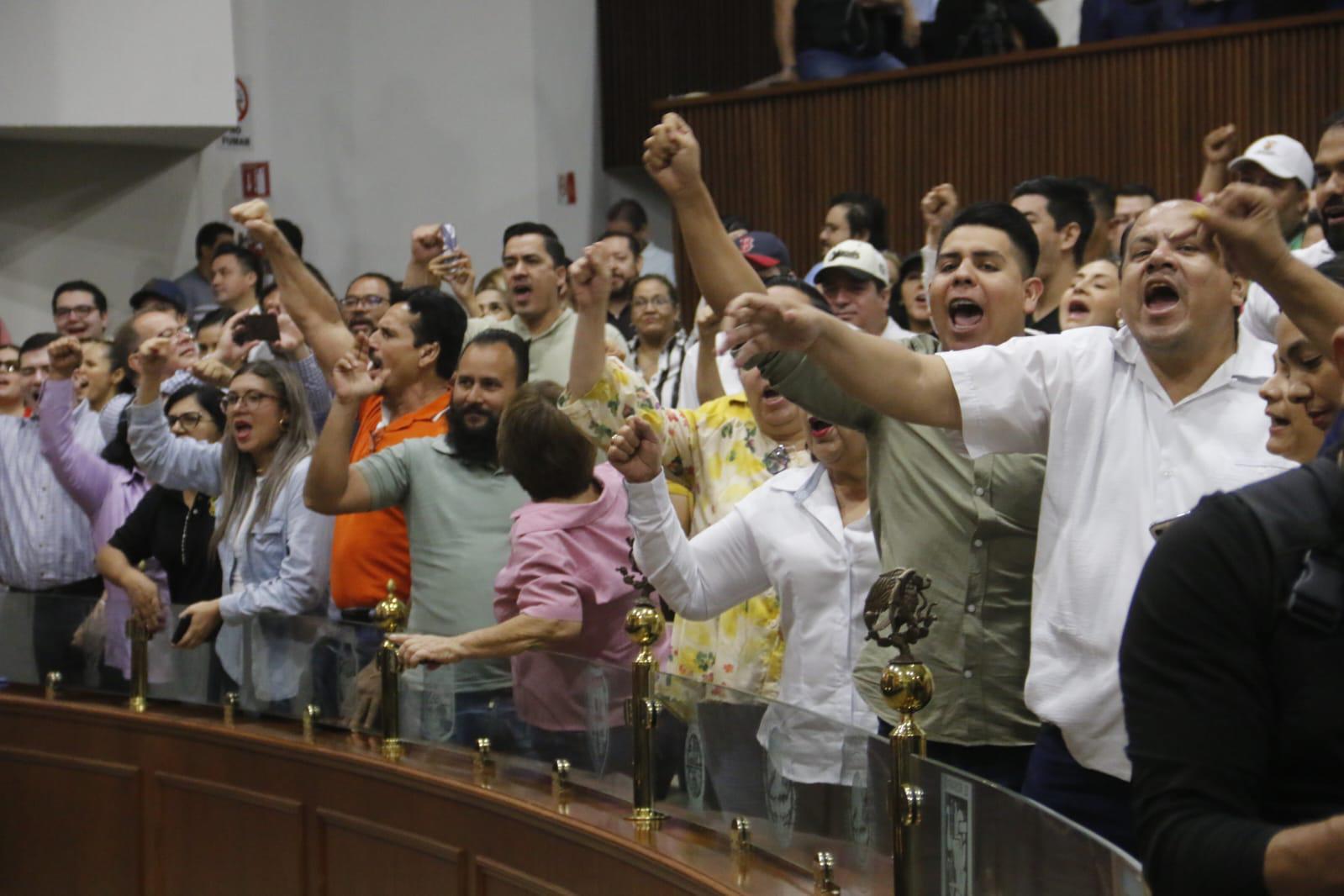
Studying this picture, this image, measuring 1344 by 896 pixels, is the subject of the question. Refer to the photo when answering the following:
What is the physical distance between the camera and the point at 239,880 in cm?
364

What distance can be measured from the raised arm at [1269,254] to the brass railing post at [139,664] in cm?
296

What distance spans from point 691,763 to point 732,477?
0.99 metres

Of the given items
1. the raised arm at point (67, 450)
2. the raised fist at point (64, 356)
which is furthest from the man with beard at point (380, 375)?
the raised arm at point (67, 450)

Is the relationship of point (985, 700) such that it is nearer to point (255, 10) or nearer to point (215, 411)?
point (215, 411)

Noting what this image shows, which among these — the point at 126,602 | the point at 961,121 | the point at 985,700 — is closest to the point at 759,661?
the point at 985,700

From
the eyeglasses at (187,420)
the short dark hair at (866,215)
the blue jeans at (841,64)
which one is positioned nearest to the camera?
the eyeglasses at (187,420)

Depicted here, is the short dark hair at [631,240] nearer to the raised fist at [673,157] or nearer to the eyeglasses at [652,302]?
the eyeglasses at [652,302]

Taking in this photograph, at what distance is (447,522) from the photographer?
3617 millimetres

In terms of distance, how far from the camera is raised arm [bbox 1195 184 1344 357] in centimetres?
185

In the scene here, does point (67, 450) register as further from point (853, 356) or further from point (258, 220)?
point (853, 356)

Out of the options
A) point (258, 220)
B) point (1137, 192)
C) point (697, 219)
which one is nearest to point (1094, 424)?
point (697, 219)

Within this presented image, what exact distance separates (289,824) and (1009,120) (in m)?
4.40

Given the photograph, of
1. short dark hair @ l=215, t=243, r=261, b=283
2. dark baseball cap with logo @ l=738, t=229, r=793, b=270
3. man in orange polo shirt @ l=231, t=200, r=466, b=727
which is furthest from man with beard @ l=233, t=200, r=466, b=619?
short dark hair @ l=215, t=243, r=261, b=283

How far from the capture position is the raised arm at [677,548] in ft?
9.14
